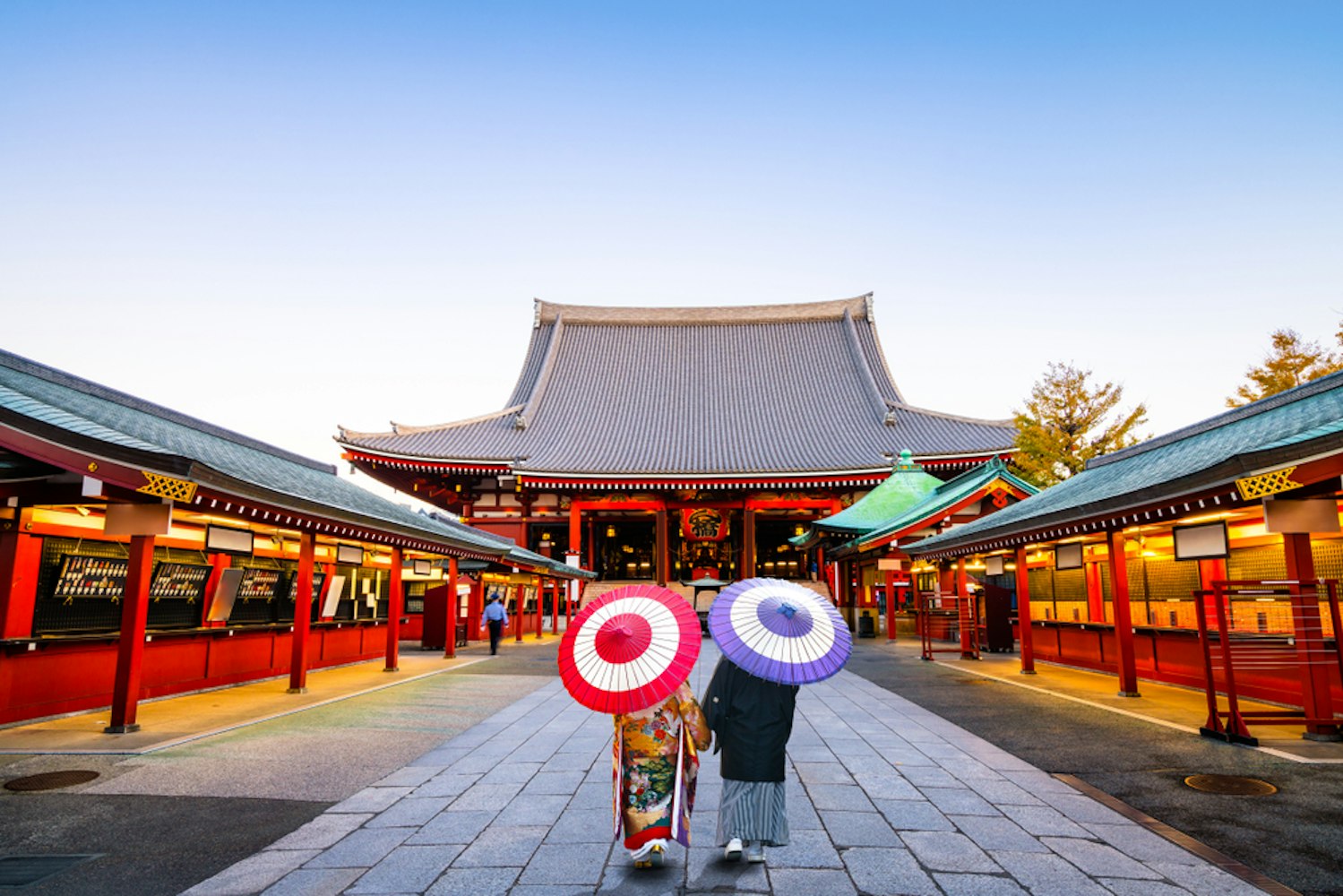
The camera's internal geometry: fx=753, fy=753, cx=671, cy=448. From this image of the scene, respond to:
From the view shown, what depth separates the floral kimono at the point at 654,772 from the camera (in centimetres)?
407

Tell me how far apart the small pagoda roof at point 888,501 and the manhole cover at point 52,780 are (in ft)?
60.5

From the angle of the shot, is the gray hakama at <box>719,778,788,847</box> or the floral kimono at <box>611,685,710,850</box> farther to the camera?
the gray hakama at <box>719,778,788,847</box>

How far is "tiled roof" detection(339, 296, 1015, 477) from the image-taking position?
26.7m

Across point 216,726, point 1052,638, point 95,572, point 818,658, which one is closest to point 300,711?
point 216,726

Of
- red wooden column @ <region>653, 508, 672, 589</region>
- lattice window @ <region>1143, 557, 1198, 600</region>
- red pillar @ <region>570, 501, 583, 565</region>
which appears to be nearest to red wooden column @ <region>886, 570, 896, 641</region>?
red wooden column @ <region>653, 508, 672, 589</region>

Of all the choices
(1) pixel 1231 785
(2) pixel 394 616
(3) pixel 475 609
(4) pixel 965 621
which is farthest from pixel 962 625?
(3) pixel 475 609

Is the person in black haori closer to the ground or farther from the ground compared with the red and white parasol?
closer to the ground

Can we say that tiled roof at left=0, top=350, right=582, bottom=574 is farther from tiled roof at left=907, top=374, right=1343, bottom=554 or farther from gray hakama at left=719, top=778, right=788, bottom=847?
tiled roof at left=907, top=374, right=1343, bottom=554

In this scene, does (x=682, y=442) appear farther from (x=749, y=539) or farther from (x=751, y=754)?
(x=751, y=754)

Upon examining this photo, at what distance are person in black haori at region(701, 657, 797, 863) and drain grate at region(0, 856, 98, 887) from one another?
12.0 ft

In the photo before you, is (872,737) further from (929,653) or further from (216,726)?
(929,653)

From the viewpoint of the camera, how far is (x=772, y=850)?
448 cm

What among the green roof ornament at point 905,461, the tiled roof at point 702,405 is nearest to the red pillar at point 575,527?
the tiled roof at point 702,405

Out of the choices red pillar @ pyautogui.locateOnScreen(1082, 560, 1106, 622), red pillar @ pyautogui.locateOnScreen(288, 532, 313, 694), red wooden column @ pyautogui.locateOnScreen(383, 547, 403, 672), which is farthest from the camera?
red wooden column @ pyautogui.locateOnScreen(383, 547, 403, 672)
